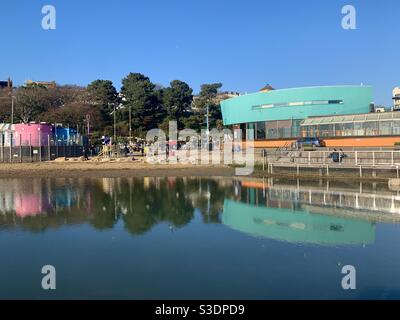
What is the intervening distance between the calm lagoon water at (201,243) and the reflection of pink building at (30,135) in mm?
23360

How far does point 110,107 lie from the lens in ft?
249

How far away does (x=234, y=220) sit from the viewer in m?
18.7

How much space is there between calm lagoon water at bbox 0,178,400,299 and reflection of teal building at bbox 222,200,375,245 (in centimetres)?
4

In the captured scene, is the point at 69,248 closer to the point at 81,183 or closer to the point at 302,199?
the point at 302,199

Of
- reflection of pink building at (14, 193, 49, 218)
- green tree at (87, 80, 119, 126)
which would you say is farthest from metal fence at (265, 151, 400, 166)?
green tree at (87, 80, 119, 126)

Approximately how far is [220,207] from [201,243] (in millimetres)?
Result: 7896

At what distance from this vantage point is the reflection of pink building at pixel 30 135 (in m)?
48.3

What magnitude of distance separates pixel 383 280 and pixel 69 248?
8609mm

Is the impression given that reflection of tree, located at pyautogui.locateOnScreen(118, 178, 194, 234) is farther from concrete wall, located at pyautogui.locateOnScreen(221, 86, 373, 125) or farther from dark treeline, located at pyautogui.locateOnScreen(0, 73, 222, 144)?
dark treeline, located at pyautogui.locateOnScreen(0, 73, 222, 144)

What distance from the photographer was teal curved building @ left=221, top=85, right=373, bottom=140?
51.2 meters

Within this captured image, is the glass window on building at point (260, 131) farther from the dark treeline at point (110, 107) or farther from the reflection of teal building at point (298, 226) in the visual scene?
the reflection of teal building at point (298, 226)

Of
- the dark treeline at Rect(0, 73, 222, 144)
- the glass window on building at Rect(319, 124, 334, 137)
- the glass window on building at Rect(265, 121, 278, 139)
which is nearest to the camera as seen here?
the glass window on building at Rect(319, 124, 334, 137)
